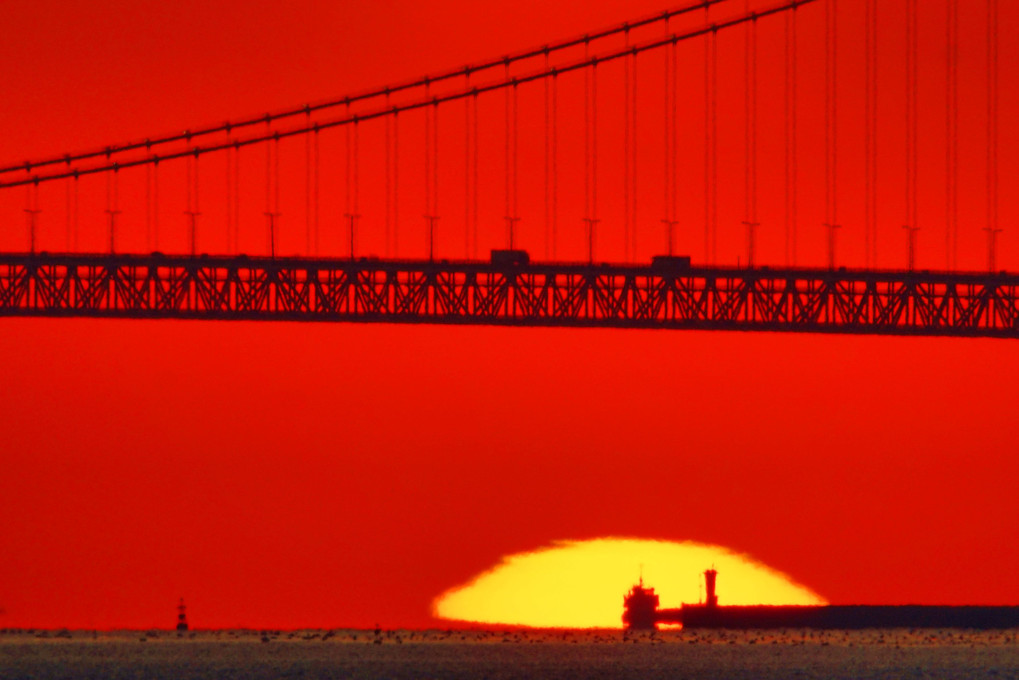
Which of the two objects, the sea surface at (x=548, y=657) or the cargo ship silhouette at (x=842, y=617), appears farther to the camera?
the cargo ship silhouette at (x=842, y=617)

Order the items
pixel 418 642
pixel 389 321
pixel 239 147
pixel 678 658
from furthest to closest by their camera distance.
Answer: pixel 418 642 < pixel 678 658 < pixel 239 147 < pixel 389 321

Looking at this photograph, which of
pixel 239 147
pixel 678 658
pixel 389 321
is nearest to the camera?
pixel 389 321

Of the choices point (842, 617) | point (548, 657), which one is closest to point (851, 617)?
point (842, 617)

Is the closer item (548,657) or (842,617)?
(548,657)

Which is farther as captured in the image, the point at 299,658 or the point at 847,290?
the point at 299,658

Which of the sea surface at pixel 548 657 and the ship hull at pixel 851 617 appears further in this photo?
the ship hull at pixel 851 617

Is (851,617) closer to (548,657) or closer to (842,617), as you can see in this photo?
(842,617)

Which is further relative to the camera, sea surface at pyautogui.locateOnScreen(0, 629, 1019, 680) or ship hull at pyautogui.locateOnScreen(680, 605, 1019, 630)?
ship hull at pyautogui.locateOnScreen(680, 605, 1019, 630)

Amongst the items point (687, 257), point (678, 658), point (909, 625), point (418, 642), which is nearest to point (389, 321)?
point (687, 257)

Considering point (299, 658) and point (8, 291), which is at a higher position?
point (8, 291)

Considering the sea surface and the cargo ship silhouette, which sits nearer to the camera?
the sea surface

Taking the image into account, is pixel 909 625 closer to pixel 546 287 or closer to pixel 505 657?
pixel 505 657
